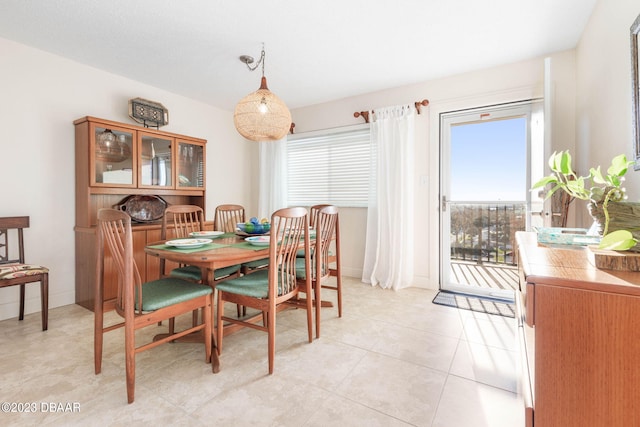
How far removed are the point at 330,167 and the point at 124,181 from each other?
2.41 meters

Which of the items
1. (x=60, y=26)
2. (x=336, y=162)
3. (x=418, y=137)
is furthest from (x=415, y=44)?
(x=60, y=26)

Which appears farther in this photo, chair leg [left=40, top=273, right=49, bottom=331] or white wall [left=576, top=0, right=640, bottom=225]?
chair leg [left=40, top=273, right=49, bottom=331]

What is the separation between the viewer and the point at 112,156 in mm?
2898

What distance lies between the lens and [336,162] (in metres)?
3.96

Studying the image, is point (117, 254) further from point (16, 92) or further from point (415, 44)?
point (415, 44)

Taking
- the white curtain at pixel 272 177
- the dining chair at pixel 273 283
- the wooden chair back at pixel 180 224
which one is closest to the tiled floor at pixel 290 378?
the dining chair at pixel 273 283

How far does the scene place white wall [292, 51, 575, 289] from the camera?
8.74 ft

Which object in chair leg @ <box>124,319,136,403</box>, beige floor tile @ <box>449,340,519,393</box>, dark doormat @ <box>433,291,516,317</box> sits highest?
chair leg @ <box>124,319,136,403</box>

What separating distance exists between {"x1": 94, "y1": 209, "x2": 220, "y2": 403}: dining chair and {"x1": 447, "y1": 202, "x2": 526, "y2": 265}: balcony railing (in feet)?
9.08

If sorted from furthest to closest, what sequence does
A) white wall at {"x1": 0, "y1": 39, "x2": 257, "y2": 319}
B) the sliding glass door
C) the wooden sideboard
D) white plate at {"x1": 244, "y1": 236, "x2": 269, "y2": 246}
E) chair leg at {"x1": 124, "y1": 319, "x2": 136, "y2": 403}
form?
the sliding glass door
white wall at {"x1": 0, "y1": 39, "x2": 257, "y2": 319}
white plate at {"x1": 244, "y1": 236, "x2": 269, "y2": 246}
chair leg at {"x1": 124, "y1": 319, "x2": 136, "y2": 403}
the wooden sideboard

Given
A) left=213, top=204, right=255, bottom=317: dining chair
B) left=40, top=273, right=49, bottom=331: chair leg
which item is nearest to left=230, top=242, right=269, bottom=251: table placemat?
left=213, top=204, right=255, bottom=317: dining chair

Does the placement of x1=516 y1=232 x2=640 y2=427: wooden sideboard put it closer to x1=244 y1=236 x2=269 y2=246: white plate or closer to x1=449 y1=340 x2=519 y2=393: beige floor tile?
x1=449 y1=340 x2=519 y2=393: beige floor tile

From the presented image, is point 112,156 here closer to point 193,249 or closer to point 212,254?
point 193,249

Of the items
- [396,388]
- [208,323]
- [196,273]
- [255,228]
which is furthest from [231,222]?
[396,388]
